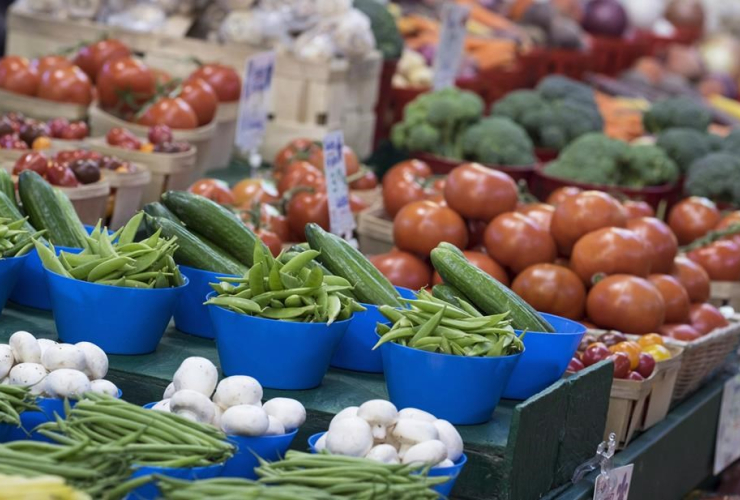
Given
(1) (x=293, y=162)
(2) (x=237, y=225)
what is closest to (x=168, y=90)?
(1) (x=293, y=162)

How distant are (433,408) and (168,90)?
9.20ft

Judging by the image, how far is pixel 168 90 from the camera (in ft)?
16.2

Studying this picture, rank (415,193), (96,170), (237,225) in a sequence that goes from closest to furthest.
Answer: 1. (237,225)
2. (96,170)
3. (415,193)

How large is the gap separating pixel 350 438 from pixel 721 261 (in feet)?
9.46

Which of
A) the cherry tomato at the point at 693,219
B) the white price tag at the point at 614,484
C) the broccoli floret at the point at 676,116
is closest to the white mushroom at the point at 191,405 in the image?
the white price tag at the point at 614,484

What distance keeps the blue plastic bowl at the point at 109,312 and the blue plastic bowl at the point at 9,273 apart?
0.14 meters

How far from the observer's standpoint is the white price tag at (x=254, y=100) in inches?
180

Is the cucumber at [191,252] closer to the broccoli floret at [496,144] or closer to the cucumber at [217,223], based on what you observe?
the cucumber at [217,223]

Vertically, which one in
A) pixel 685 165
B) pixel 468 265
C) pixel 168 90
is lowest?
pixel 685 165

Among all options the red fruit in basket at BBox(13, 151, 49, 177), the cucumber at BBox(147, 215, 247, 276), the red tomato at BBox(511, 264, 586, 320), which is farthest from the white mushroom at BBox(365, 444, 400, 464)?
the red fruit in basket at BBox(13, 151, 49, 177)

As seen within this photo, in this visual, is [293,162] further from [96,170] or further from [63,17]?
[63,17]

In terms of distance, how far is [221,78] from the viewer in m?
5.12

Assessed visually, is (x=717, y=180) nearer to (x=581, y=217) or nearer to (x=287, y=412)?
(x=581, y=217)

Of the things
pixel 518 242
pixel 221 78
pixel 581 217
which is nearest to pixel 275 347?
pixel 518 242
